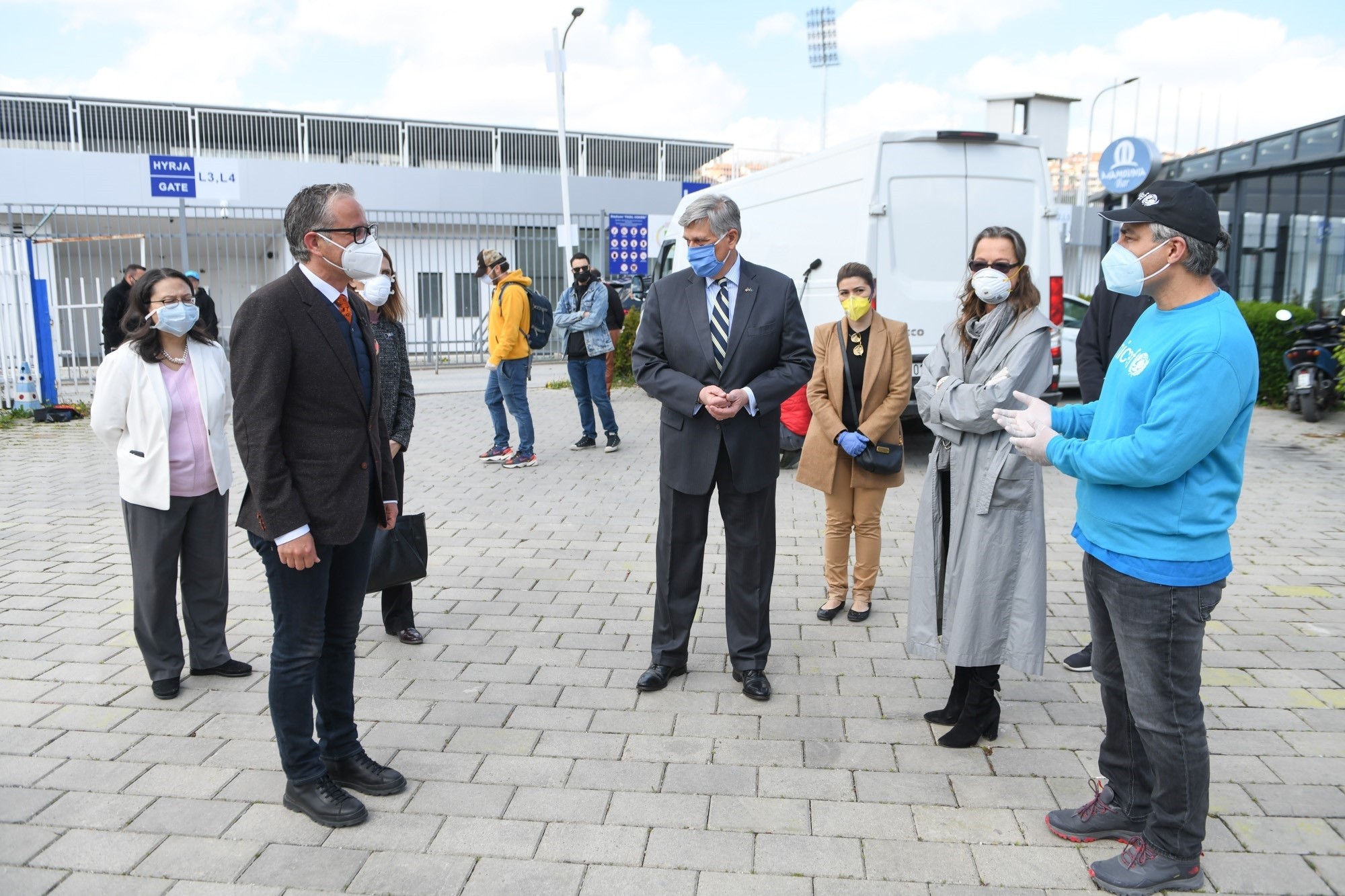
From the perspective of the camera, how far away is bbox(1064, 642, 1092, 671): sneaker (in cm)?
450

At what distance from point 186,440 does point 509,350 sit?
4.86 meters

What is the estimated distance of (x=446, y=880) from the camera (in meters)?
2.91

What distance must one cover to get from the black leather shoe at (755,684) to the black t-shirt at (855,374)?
5.48 feet

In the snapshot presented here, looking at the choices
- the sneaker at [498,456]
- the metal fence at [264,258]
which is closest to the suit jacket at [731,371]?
the sneaker at [498,456]

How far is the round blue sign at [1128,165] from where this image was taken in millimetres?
12289

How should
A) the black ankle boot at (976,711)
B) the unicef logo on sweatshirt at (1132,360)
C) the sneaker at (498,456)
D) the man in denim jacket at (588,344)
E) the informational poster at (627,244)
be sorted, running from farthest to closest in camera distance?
the informational poster at (627,244) < the man in denim jacket at (588,344) < the sneaker at (498,456) < the black ankle boot at (976,711) < the unicef logo on sweatshirt at (1132,360)

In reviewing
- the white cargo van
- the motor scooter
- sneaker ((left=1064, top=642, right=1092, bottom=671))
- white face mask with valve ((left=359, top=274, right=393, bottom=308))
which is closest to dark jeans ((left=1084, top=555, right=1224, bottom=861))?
sneaker ((left=1064, top=642, right=1092, bottom=671))

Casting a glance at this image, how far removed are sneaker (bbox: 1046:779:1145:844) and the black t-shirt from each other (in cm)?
259

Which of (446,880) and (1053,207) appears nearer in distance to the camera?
(446,880)

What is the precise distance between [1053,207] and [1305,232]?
29.7 feet

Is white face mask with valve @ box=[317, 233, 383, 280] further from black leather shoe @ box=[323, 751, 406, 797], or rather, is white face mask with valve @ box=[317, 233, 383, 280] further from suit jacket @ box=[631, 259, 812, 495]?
black leather shoe @ box=[323, 751, 406, 797]

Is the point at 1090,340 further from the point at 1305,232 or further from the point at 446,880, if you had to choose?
the point at 1305,232

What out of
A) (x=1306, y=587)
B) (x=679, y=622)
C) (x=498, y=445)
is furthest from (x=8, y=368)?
(x=1306, y=587)

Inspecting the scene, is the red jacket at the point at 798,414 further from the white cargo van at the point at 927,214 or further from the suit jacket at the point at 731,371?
the white cargo van at the point at 927,214
